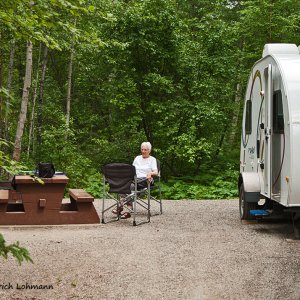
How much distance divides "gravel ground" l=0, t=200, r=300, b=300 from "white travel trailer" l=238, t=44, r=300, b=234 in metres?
0.60

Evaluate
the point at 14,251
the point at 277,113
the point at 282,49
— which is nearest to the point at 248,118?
the point at 282,49

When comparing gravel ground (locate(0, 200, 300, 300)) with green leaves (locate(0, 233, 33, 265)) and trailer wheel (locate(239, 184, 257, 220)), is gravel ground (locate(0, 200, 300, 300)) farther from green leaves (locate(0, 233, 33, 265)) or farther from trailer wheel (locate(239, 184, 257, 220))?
green leaves (locate(0, 233, 33, 265))

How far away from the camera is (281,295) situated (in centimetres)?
488

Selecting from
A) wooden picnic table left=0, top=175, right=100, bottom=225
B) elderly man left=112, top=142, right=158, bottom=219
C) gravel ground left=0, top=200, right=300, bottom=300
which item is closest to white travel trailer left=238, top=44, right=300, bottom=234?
gravel ground left=0, top=200, right=300, bottom=300

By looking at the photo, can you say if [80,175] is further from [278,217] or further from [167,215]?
[278,217]

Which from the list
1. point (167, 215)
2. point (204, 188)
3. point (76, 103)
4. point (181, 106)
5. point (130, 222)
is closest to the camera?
point (130, 222)

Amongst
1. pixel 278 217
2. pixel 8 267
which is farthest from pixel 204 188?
pixel 8 267

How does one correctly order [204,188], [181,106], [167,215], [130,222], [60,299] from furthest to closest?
[181,106]
[204,188]
[167,215]
[130,222]
[60,299]

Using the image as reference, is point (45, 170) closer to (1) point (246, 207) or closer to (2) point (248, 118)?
(1) point (246, 207)

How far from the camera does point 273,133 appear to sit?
7.85m

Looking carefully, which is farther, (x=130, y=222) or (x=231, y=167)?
(x=231, y=167)

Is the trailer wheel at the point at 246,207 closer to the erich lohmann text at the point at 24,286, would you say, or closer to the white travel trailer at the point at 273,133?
the white travel trailer at the point at 273,133

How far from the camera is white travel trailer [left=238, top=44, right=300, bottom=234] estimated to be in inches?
283

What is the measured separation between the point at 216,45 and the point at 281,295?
12.8 meters
